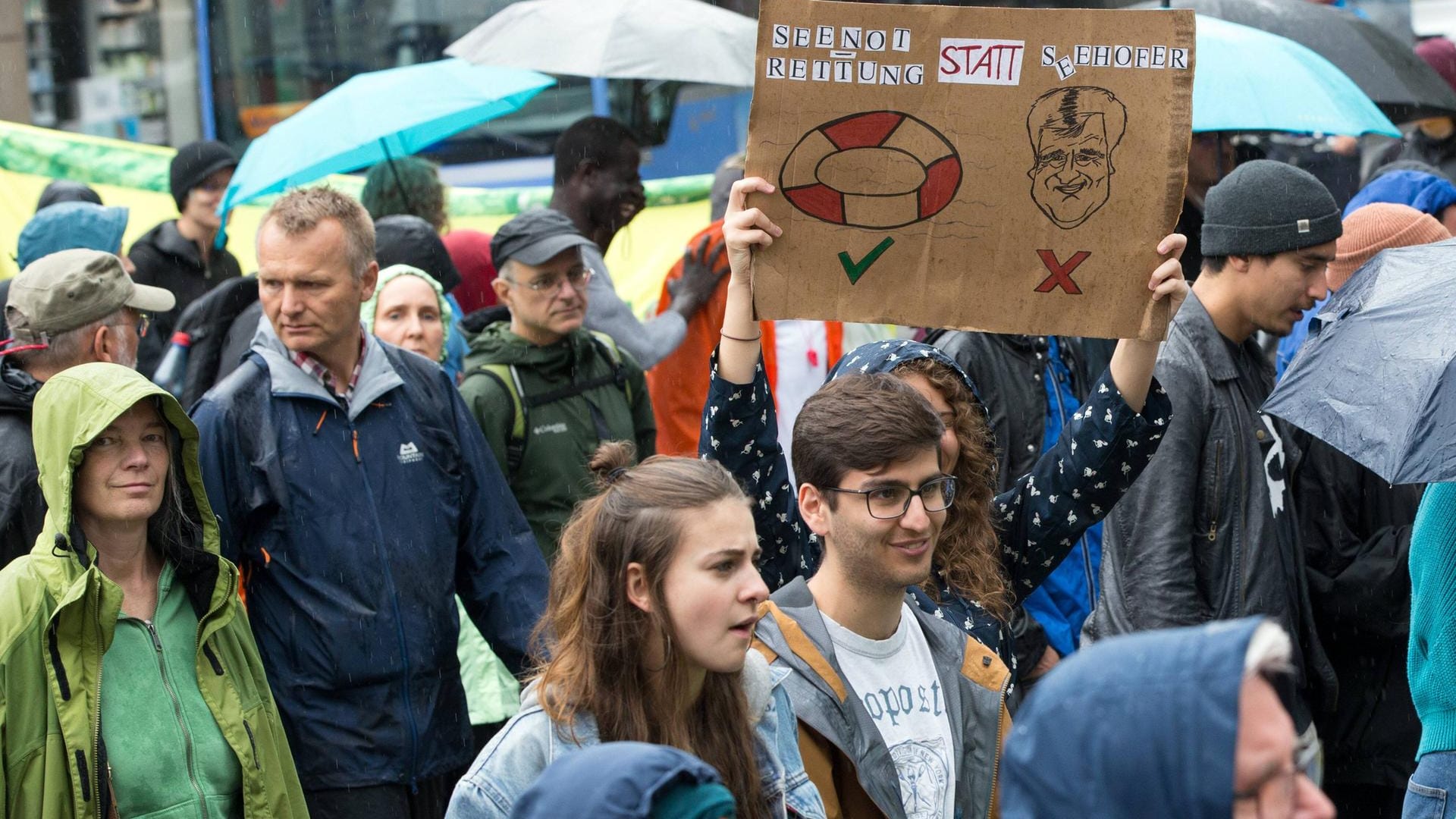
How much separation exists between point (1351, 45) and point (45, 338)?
22.4ft

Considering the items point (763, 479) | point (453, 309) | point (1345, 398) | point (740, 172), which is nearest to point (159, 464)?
point (763, 479)

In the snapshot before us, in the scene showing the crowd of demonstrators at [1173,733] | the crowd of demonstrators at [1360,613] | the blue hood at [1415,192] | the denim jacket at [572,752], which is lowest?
the crowd of demonstrators at [1360,613]

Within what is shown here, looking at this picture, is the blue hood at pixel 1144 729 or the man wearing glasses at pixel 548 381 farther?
the man wearing glasses at pixel 548 381

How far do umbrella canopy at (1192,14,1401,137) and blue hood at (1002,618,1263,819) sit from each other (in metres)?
5.77

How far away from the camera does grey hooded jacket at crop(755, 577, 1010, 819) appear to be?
128 inches

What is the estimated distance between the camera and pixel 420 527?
4.56 m

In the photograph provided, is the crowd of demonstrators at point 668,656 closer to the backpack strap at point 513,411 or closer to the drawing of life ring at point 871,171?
the drawing of life ring at point 871,171

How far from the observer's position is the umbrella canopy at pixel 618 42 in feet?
26.1

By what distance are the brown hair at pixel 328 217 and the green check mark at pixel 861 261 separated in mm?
1588

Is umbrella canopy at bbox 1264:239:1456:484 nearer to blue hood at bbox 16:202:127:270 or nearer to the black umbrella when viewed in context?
the black umbrella

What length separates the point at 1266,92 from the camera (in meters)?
7.33

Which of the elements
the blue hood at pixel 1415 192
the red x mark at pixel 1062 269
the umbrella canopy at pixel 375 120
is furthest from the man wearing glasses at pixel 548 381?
the blue hood at pixel 1415 192

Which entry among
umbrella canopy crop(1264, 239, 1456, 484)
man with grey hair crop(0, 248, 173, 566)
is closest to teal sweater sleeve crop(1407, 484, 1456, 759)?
umbrella canopy crop(1264, 239, 1456, 484)

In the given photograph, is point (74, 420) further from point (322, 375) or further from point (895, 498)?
point (895, 498)
